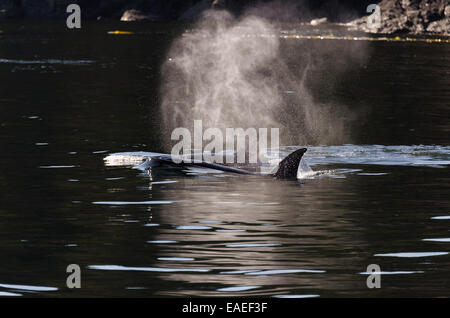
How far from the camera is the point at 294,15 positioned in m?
194

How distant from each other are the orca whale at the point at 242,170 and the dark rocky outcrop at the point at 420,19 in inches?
4728

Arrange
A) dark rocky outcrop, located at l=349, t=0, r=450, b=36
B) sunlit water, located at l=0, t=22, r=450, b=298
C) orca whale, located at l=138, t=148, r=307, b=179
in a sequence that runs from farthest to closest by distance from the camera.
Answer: dark rocky outcrop, located at l=349, t=0, r=450, b=36, orca whale, located at l=138, t=148, r=307, b=179, sunlit water, located at l=0, t=22, r=450, b=298

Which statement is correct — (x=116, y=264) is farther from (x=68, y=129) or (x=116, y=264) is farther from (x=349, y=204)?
(x=68, y=129)

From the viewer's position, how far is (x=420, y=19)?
5792 inches

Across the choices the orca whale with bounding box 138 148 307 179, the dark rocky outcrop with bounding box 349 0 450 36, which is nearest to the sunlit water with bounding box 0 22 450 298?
→ the orca whale with bounding box 138 148 307 179

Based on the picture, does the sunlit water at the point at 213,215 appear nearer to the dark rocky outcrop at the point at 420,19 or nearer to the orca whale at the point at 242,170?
the orca whale at the point at 242,170

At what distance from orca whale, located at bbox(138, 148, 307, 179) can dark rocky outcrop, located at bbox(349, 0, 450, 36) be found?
120 meters

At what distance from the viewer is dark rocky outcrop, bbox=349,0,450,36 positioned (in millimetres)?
146050

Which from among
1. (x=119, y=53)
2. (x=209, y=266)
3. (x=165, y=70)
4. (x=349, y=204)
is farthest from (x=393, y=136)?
(x=119, y=53)

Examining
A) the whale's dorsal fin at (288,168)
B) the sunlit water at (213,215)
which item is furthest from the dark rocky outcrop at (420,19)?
the whale's dorsal fin at (288,168)

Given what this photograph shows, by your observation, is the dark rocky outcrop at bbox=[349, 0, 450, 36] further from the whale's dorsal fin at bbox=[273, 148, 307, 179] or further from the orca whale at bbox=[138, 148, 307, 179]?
the whale's dorsal fin at bbox=[273, 148, 307, 179]

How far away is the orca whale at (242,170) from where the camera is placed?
26.5 meters

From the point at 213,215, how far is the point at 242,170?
6.22 metres

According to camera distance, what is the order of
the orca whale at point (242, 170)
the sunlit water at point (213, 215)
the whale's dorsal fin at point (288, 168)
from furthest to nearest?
the whale's dorsal fin at point (288, 168) < the orca whale at point (242, 170) < the sunlit water at point (213, 215)
